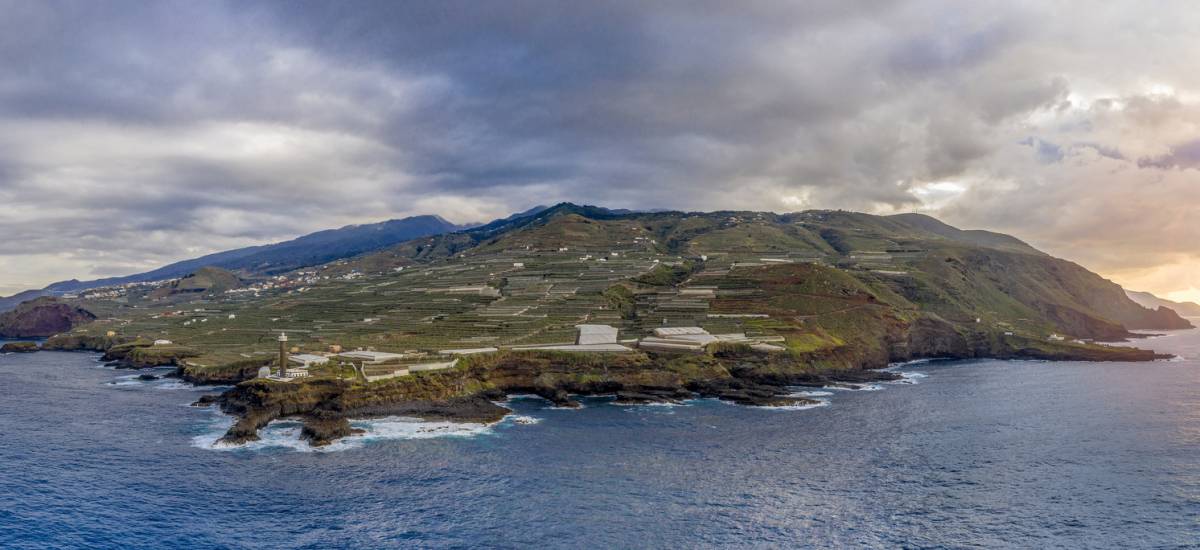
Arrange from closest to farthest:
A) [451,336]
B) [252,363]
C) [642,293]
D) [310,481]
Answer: [310,481] < [252,363] < [451,336] < [642,293]

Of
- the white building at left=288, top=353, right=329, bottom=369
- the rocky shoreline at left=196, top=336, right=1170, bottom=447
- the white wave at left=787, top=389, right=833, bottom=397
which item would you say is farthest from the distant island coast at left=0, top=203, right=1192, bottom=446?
the white wave at left=787, top=389, right=833, bottom=397

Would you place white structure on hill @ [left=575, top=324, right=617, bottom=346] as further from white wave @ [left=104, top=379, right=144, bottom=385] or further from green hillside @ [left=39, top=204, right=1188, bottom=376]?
white wave @ [left=104, top=379, right=144, bottom=385]

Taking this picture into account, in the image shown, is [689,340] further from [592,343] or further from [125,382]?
[125,382]

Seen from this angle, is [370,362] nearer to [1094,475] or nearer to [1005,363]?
[1094,475]

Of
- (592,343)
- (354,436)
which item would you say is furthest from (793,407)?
(354,436)

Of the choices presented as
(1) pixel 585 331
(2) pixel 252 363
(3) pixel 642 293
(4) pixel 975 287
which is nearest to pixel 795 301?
(3) pixel 642 293
